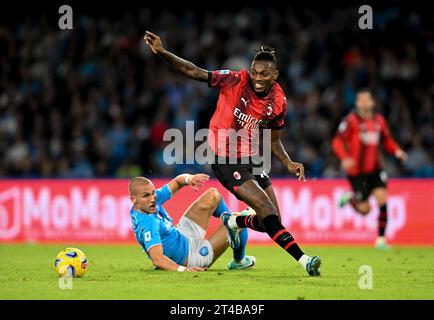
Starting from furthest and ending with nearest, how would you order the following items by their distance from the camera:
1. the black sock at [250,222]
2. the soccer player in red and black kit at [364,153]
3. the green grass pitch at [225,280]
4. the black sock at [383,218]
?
the soccer player in red and black kit at [364,153]
the black sock at [383,218]
the black sock at [250,222]
the green grass pitch at [225,280]

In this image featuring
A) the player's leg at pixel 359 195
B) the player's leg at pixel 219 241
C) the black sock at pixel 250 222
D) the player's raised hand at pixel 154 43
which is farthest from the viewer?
the player's leg at pixel 359 195

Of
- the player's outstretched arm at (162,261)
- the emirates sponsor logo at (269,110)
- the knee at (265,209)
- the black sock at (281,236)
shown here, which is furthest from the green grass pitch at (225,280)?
the emirates sponsor logo at (269,110)

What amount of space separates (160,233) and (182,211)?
6.18m

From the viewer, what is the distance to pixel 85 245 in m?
15.2

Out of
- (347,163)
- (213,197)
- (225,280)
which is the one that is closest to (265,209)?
(225,280)

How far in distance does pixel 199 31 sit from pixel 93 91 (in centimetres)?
299

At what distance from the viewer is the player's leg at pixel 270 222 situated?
891cm

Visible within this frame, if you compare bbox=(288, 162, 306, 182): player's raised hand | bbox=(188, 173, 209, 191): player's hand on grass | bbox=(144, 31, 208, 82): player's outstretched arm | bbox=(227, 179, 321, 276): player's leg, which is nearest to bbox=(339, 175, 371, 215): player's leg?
bbox=(288, 162, 306, 182): player's raised hand

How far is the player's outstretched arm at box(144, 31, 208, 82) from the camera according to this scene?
8.84 m

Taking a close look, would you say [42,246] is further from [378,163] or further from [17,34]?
[17,34]

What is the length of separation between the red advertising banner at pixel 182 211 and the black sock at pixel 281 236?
6420 mm

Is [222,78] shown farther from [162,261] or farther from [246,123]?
[162,261]

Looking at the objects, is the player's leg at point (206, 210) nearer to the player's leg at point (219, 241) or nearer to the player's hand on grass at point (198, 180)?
the player's leg at point (219, 241)
